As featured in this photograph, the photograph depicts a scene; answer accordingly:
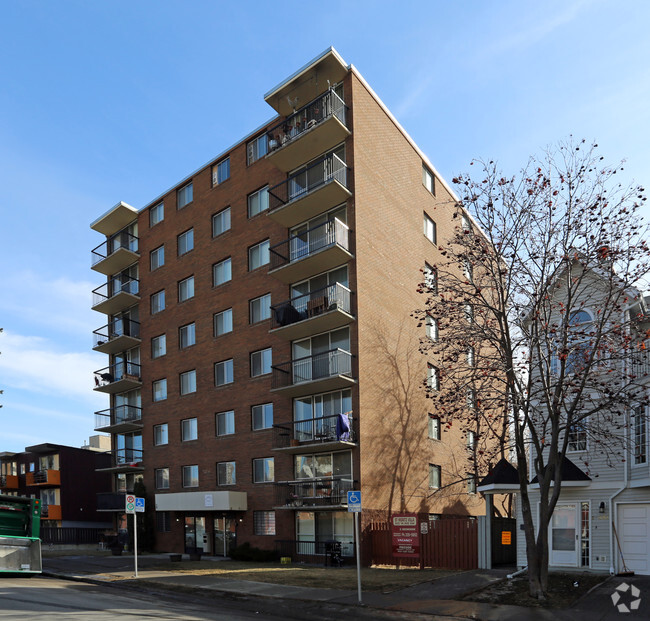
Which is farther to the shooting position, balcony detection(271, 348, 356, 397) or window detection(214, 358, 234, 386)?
window detection(214, 358, 234, 386)

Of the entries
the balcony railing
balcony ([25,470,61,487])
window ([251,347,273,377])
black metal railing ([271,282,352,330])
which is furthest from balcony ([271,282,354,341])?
balcony ([25,470,61,487])

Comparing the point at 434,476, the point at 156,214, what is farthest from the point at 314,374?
the point at 156,214

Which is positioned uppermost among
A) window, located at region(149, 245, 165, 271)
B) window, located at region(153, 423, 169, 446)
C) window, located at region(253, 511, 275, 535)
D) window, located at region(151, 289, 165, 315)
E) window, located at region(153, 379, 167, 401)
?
window, located at region(149, 245, 165, 271)

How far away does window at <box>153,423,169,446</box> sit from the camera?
35344mm

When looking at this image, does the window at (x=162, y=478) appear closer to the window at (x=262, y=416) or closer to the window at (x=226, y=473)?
the window at (x=226, y=473)

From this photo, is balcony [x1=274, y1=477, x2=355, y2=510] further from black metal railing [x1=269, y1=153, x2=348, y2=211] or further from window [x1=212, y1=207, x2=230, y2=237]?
window [x1=212, y1=207, x2=230, y2=237]

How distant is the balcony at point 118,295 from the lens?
3894 centimetres

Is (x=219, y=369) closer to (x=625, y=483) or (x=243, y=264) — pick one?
(x=243, y=264)

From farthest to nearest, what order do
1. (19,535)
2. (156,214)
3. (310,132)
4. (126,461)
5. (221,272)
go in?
(156,214)
(126,461)
(221,272)
(310,132)
(19,535)

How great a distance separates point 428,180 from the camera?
35406 mm

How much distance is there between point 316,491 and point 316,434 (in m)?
2.26

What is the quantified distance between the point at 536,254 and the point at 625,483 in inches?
312

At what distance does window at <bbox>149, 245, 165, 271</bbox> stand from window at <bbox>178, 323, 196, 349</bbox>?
4.59 metres

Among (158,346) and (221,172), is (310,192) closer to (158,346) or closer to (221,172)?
(221,172)
